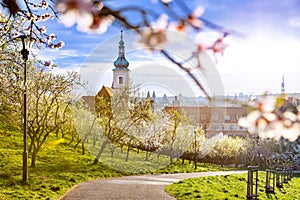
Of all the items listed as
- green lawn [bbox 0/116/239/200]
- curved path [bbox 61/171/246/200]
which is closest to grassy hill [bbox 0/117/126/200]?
green lawn [bbox 0/116/239/200]

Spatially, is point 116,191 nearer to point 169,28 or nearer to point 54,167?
point 54,167

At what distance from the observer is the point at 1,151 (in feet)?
53.0

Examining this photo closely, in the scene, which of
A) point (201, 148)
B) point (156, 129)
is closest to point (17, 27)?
point (156, 129)

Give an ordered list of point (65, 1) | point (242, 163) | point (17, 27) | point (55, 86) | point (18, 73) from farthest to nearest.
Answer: point (242, 163)
point (55, 86)
point (18, 73)
point (17, 27)
point (65, 1)

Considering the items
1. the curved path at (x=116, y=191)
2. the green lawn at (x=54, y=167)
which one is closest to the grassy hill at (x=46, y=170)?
the green lawn at (x=54, y=167)

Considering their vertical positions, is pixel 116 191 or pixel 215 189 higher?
pixel 116 191

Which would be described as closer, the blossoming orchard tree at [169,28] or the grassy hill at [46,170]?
the blossoming orchard tree at [169,28]

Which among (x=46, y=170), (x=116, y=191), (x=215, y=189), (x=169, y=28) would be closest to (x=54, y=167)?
(x=46, y=170)

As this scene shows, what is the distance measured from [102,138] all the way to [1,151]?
5414 mm

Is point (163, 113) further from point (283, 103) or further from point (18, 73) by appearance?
point (283, 103)

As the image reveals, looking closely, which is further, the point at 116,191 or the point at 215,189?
the point at 215,189

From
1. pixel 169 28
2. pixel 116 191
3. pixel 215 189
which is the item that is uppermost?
pixel 169 28

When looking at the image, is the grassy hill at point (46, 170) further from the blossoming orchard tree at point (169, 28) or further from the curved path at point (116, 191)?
the blossoming orchard tree at point (169, 28)

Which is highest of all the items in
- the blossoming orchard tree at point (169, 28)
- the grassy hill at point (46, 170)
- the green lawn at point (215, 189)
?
the blossoming orchard tree at point (169, 28)
